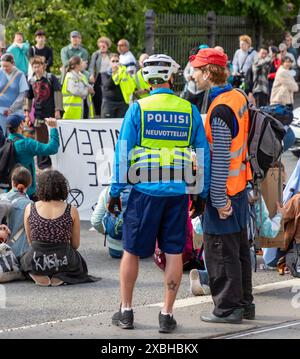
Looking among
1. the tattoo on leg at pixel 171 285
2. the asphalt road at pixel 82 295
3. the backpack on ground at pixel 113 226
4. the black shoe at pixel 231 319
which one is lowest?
the asphalt road at pixel 82 295

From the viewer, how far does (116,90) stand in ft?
63.2

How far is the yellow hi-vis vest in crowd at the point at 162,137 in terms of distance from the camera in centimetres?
779

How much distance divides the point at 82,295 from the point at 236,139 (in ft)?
6.65

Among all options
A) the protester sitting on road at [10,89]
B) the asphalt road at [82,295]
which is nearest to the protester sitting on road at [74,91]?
the protester sitting on road at [10,89]

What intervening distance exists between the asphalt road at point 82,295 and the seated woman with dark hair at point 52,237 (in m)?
0.12

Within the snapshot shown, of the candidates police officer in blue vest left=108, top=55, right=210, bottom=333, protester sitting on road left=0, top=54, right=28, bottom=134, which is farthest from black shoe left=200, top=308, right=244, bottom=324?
protester sitting on road left=0, top=54, right=28, bottom=134

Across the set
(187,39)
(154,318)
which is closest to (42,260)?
(154,318)

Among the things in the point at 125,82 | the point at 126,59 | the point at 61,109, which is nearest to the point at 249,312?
the point at 61,109

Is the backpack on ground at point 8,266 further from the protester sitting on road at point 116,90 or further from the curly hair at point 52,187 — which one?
the protester sitting on road at point 116,90

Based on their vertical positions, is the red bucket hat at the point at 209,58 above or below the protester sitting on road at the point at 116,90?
above

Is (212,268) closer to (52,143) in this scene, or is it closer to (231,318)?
(231,318)

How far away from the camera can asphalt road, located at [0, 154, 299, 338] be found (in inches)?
334

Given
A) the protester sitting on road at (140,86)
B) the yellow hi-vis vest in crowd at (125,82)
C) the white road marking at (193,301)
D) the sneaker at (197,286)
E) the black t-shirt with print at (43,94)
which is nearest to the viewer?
the white road marking at (193,301)
